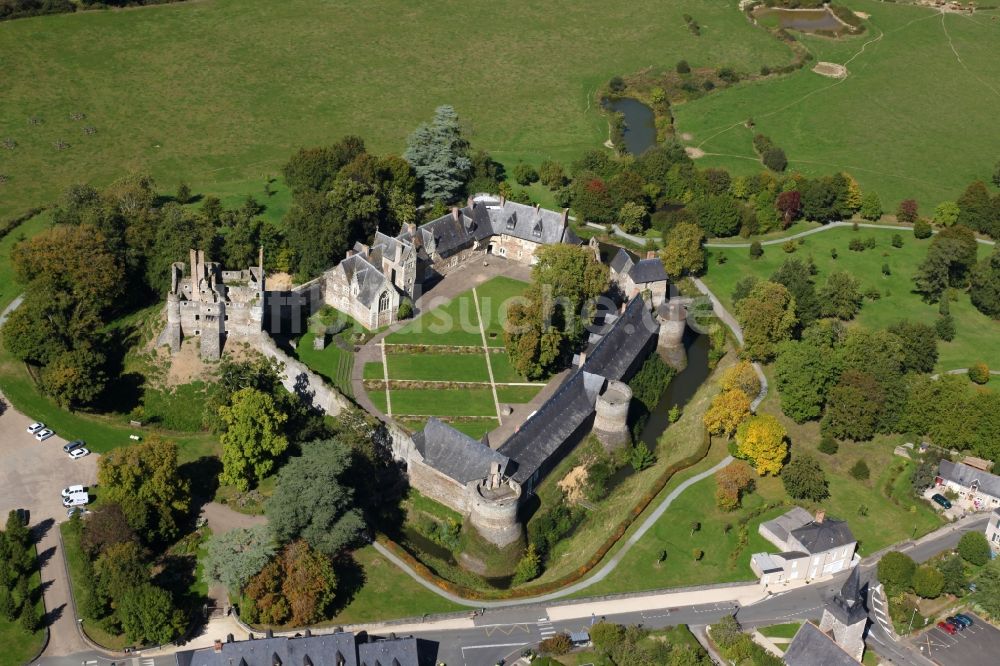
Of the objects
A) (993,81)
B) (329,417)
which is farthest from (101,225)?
(993,81)

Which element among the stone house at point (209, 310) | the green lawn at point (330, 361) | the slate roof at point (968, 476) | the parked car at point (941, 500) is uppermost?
the stone house at point (209, 310)

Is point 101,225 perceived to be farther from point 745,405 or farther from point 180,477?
point 745,405

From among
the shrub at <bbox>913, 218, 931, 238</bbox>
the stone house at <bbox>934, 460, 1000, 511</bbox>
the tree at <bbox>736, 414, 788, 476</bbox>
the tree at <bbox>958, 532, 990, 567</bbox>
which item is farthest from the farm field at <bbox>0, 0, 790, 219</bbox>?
the tree at <bbox>958, 532, 990, 567</bbox>

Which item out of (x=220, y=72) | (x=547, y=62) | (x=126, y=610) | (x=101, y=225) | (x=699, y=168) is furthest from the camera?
(x=547, y=62)

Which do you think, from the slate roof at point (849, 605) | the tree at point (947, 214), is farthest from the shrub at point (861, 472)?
the tree at point (947, 214)

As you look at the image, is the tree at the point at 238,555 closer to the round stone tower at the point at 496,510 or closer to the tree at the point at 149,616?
the tree at the point at 149,616

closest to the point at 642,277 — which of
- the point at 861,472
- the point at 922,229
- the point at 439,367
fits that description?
the point at 439,367

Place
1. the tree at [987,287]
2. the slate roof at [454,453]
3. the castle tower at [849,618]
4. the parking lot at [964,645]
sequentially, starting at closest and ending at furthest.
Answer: the castle tower at [849,618] → the parking lot at [964,645] → the slate roof at [454,453] → the tree at [987,287]
